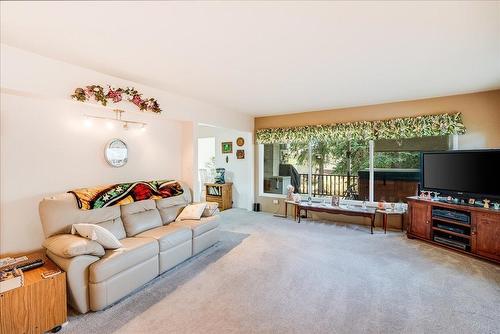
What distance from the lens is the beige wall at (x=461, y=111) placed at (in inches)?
154

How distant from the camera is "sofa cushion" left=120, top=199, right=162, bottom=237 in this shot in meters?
3.20

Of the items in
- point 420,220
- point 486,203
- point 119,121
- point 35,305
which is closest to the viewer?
point 35,305

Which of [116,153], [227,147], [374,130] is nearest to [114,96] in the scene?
[116,153]

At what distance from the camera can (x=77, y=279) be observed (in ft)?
7.17

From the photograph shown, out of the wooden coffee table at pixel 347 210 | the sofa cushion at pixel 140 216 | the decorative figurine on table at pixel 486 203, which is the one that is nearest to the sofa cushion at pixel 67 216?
the sofa cushion at pixel 140 216

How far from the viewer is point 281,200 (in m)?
6.11

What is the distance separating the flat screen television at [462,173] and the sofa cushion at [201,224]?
3609 millimetres

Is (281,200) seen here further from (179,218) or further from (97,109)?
(97,109)

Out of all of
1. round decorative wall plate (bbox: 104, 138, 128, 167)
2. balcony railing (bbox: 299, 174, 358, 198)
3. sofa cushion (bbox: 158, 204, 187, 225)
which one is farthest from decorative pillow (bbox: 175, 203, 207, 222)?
balcony railing (bbox: 299, 174, 358, 198)

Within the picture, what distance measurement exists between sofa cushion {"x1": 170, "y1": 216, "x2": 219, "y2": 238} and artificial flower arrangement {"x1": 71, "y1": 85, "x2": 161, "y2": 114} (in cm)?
172

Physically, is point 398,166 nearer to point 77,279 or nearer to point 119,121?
point 119,121

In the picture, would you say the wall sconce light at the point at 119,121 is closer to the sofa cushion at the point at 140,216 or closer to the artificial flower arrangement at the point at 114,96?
the artificial flower arrangement at the point at 114,96

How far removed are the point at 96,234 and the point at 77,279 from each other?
409mm

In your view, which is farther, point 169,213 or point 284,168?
point 284,168
